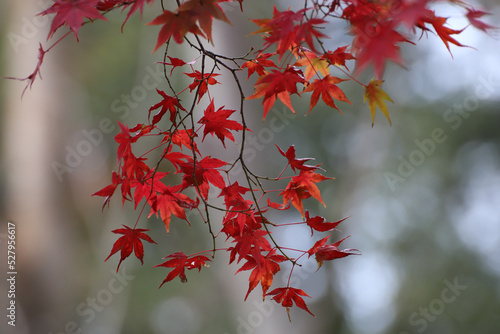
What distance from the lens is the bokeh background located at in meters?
3.17

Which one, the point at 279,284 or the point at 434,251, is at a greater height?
the point at 434,251

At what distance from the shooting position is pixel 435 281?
4000 millimetres

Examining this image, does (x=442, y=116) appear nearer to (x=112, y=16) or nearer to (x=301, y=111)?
(x=301, y=111)

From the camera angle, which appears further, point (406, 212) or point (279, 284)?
point (406, 212)

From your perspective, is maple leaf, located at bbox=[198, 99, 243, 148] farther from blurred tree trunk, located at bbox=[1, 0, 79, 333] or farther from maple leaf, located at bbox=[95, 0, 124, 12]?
blurred tree trunk, located at bbox=[1, 0, 79, 333]

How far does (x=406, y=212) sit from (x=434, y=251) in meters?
0.39

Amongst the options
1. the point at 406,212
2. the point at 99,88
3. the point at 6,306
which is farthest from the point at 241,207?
the point at 99,88

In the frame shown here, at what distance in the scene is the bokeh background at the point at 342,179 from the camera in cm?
317

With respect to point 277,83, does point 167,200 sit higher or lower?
lower

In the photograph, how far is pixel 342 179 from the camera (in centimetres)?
319

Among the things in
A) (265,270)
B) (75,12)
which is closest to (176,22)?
(75,12)

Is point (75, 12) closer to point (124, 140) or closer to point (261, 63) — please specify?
point (124, 140)

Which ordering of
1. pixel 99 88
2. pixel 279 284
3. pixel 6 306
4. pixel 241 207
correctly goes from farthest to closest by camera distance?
pixel 99 88
pixel 6 306
pixel 279 284
pixel 241 207

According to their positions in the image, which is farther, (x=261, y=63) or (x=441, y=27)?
(x=261, y=63)
